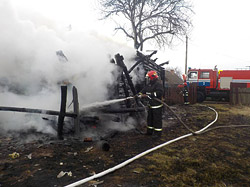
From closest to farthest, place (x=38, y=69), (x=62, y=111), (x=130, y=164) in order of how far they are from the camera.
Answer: (x=130, y=164) → (x=62, y=111) → (x=38, y=69)

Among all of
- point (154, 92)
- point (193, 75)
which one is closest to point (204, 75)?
point (193, 75)

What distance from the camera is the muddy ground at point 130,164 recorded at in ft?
8.72

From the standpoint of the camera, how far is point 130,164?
10.5 feet

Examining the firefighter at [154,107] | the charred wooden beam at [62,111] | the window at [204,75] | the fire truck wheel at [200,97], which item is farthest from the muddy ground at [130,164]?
the window at [204,75]

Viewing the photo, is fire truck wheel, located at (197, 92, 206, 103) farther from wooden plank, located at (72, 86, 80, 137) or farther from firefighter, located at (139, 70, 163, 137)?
wooden plank, located at (72, 86, 80, 137)

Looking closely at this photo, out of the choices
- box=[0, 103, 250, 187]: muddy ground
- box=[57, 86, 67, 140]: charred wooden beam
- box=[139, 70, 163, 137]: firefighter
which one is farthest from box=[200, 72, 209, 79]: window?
box=[57, 86, 67, 140]: charred wooden beam

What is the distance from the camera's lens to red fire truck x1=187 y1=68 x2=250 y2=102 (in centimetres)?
1501

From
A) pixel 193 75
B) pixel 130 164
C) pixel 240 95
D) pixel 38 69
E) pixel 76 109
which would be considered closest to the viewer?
pixel 130 164

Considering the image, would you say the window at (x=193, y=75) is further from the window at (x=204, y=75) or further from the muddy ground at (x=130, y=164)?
the muddy ground at (x=130, y=164)

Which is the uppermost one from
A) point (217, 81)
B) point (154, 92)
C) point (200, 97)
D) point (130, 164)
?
point (217, 81)

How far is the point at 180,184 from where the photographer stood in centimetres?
259

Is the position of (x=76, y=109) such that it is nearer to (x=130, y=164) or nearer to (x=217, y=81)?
(x=130, y=164)

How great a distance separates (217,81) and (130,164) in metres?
14.4

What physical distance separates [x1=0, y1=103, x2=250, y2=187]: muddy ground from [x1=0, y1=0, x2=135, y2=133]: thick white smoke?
1024 millimetres
